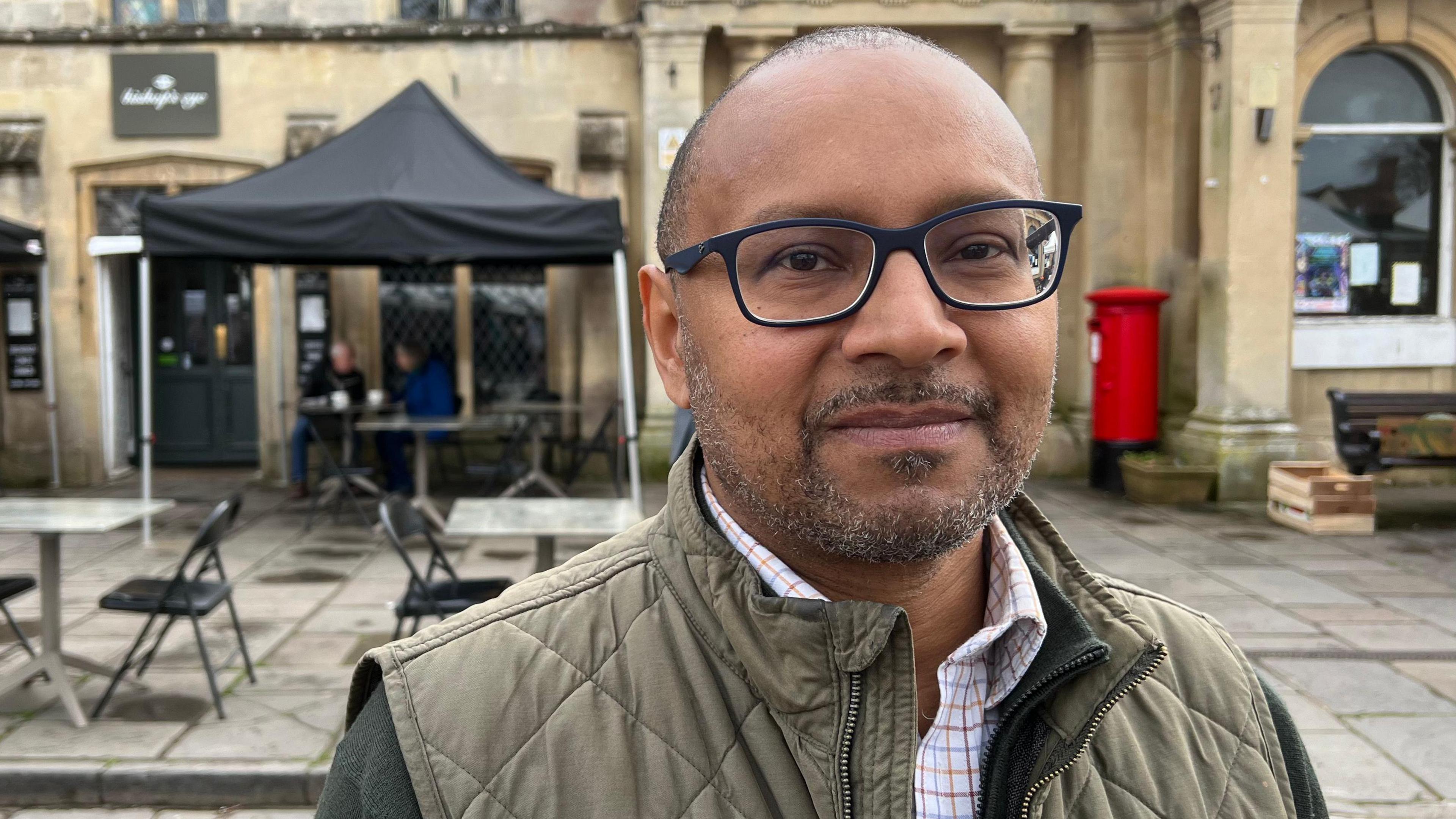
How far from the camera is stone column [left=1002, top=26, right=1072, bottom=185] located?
35.4 ft

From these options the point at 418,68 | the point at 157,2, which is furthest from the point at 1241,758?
the point at 157,2

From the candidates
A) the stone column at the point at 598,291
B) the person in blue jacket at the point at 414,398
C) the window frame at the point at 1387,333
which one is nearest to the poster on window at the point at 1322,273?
the window frame at the point at 1387,333

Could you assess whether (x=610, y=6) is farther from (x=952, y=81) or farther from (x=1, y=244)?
(x=952, y=81)

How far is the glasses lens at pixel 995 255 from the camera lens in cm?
110

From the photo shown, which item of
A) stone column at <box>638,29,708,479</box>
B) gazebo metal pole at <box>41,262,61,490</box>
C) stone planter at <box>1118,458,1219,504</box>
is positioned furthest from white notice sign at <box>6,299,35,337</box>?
stone planter at <box>1118,458,1219,504</box>

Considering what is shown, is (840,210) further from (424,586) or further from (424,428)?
(424,428)

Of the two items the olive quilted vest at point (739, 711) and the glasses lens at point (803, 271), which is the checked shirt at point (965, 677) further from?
the glasses lens at point (803, 271)

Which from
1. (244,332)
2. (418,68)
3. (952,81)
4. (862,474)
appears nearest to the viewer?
(862,474)

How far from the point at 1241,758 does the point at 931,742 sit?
1.19 ft

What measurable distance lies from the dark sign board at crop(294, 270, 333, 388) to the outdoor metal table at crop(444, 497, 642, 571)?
6.41 meters

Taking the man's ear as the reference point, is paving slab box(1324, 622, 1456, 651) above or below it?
below

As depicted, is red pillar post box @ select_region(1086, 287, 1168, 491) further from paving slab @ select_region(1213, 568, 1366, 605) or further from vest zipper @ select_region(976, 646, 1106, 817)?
vest zipper @ select_region(976, 646, 1106, 817)

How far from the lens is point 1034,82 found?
426 inches

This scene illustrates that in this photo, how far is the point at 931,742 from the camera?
45.4 inches
